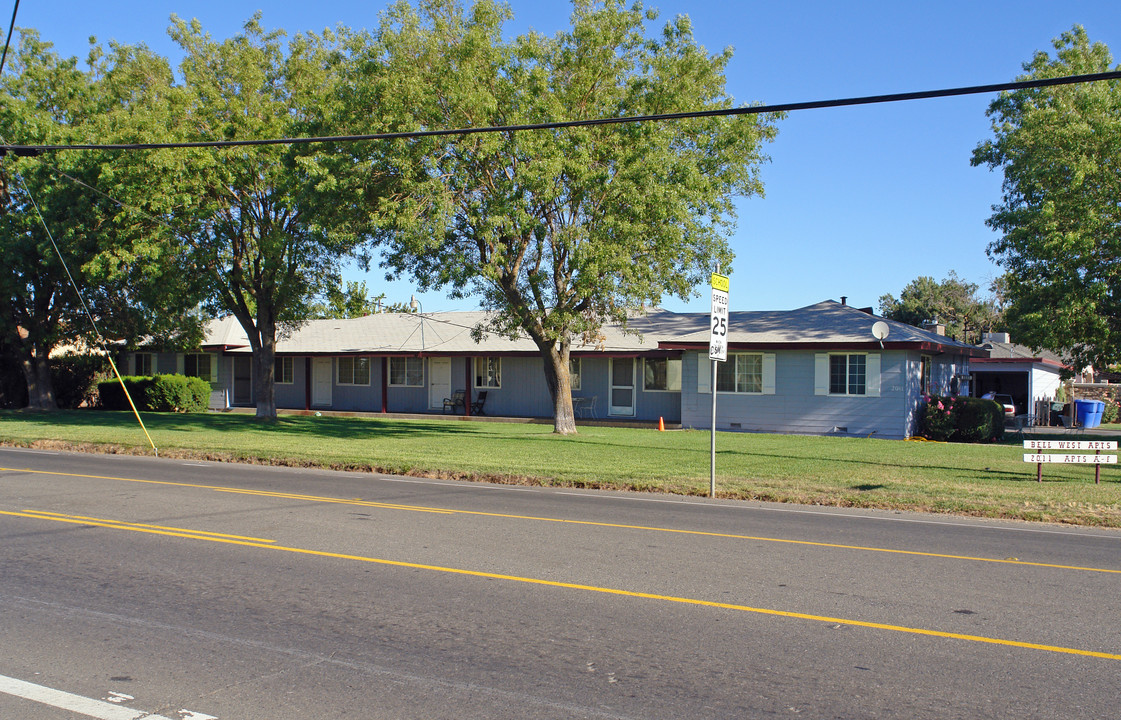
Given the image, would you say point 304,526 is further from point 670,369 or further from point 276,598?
point 670,369

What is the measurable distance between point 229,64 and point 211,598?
23.4 m

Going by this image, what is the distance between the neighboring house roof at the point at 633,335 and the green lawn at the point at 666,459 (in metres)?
3.25

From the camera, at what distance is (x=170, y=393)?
35.9 meters

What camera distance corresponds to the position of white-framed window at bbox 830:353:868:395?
1015 inches

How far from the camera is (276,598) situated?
23.1 feet

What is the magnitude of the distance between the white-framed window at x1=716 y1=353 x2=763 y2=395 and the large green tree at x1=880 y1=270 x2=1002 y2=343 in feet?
132

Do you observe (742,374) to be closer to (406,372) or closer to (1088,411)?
(406,372)

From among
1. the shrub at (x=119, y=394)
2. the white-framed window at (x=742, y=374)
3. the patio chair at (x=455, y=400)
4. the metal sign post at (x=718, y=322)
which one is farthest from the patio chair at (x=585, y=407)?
the shrub at (x=119, y=394)

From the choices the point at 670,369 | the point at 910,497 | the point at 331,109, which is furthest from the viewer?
the point at 670,369

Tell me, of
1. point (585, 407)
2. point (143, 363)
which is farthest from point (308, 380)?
point (585, 407)

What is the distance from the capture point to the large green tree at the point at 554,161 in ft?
66.1

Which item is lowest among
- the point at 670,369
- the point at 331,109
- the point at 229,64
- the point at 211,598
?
the point at 211,598

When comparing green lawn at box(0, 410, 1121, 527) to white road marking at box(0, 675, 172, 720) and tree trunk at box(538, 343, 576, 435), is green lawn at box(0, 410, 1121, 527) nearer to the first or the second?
tree trunk at box(538, 343, 576, 435)

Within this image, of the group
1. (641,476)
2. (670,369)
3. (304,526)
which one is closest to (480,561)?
(304,526)
